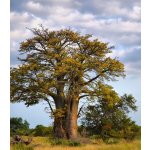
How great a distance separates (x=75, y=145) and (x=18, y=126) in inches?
25.6

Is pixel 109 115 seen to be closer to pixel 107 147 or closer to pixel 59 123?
pixel 107 147

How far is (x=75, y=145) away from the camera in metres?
6.36

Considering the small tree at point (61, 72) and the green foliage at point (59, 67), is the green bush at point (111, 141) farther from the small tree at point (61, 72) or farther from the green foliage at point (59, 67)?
the green foliage at point (59, 67)

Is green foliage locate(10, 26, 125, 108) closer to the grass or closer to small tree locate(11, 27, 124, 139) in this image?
small tree locate(11, 27, 124, 139)

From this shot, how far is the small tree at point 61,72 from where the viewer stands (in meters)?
6.37

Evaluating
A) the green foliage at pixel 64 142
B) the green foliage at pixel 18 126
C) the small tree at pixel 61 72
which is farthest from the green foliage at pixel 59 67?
the green foliage at pixel 64 142

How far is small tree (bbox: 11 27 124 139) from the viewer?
6.37m

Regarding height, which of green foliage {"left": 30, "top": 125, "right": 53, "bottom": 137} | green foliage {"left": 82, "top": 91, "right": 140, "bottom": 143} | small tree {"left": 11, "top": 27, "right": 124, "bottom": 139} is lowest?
green foliage {"left": 30, "top": 125, "right": 53, "bottom": 137}

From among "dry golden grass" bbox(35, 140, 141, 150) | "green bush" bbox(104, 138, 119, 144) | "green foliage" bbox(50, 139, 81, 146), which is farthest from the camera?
"green foliage" bbox(50, 139, 81, 146)

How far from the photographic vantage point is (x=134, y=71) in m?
6.20

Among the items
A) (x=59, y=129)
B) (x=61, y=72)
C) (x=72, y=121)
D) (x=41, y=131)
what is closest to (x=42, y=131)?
(x=41, y=131)

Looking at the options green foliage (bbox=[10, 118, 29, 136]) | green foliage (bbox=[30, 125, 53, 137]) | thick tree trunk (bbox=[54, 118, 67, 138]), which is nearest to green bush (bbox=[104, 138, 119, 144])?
thick tree trunk (bbox=[54, 118, 67, 138])

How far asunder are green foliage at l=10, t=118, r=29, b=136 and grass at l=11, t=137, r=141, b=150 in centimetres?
16
